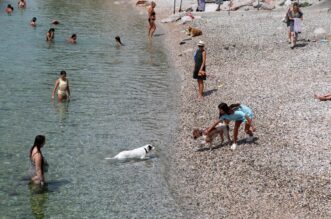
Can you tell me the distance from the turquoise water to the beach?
0.74 meters

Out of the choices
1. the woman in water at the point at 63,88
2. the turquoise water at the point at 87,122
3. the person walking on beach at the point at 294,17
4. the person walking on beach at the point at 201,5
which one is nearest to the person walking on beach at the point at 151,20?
the turquoise water at the point at 87,122

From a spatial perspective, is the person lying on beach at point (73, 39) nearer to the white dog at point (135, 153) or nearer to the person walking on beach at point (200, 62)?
the person walking on beach at point (200, 62)

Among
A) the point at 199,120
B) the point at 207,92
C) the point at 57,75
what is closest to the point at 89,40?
the point at 57,75

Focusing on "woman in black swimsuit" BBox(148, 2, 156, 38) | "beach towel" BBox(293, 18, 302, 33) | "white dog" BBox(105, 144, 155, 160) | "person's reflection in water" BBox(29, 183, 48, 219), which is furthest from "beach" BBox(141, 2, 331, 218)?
"woman in black swimsuit" BBox(148, 2, 156, 38)

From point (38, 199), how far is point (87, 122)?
656 centimetres

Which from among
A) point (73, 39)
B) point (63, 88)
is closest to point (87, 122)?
point (63, 88)

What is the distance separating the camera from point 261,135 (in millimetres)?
17234

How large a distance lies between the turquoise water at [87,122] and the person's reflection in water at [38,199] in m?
0.02

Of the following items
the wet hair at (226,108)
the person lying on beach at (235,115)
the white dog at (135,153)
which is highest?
the wet hair at (226,108)

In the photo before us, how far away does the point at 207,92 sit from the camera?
23.9 m

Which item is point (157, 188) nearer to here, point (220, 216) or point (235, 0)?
point (220, 216)

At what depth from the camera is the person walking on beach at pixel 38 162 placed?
44.3 ft

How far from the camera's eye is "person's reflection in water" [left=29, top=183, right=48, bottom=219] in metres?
12.9

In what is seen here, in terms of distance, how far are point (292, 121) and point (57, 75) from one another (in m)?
13.0
